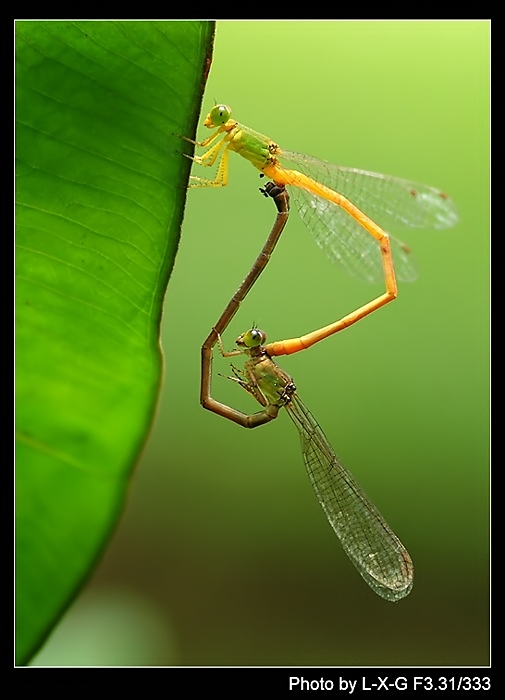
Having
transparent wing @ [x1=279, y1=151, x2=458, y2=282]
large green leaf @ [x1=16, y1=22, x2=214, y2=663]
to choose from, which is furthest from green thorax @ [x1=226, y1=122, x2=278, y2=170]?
large green leaf @ [x1=16, y1=22, x2=214, y2=663]

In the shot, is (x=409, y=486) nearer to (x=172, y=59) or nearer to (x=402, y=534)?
(x=402, y=534)

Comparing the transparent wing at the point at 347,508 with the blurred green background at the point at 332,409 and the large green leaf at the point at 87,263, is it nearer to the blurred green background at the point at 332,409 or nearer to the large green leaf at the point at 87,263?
the blurred green background at the point at 332,409

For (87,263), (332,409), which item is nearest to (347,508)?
(332,409)

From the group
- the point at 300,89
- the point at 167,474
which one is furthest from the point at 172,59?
the point at 167,474

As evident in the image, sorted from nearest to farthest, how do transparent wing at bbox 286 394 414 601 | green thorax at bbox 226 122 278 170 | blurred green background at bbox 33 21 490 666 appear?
green thorax at bbox 226 122 278 170 < transparent wing at bbox 286 394 414 601 < blurred green background at bbox 33 21 490 666

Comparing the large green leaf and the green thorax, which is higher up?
the green thorax

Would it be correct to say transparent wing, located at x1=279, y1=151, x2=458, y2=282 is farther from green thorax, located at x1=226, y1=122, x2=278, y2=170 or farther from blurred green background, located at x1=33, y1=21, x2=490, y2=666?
blurred green background, located at x1=33, y1=21, x2=490, y2=666

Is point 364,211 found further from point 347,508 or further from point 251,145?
point 347,508
